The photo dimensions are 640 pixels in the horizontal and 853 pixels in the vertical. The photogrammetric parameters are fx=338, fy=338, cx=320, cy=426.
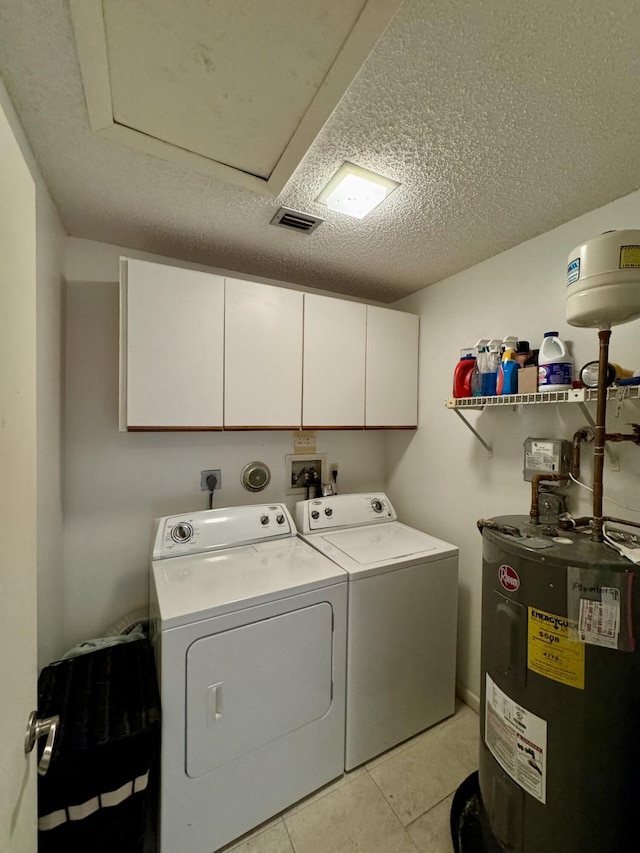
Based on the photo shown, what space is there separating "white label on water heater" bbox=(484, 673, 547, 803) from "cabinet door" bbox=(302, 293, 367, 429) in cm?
Answer: 136

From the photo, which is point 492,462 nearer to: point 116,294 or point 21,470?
point 21,470

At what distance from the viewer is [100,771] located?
41.8 inches

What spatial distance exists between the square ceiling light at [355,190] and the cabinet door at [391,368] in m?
0.75

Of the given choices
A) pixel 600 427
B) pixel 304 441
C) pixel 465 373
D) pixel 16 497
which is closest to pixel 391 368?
pixel 465 373

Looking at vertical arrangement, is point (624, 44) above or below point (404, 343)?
above

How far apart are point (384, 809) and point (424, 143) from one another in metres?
2.48

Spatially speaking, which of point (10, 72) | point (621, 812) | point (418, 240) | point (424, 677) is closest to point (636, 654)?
point (621, 812)

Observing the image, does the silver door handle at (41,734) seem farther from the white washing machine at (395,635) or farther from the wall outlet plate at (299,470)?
the wall outlet plate at (299,470)

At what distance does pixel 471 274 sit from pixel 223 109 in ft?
4.98

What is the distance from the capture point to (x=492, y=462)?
5.95ft

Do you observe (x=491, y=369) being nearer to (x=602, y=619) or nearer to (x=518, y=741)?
(x=602, y=619)

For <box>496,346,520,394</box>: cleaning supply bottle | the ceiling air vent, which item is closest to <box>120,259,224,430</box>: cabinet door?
the ceiling air vent

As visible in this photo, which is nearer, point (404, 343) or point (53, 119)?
point (53, 119)

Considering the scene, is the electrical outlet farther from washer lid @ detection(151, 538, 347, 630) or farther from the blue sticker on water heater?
the blue sticker on water heater
